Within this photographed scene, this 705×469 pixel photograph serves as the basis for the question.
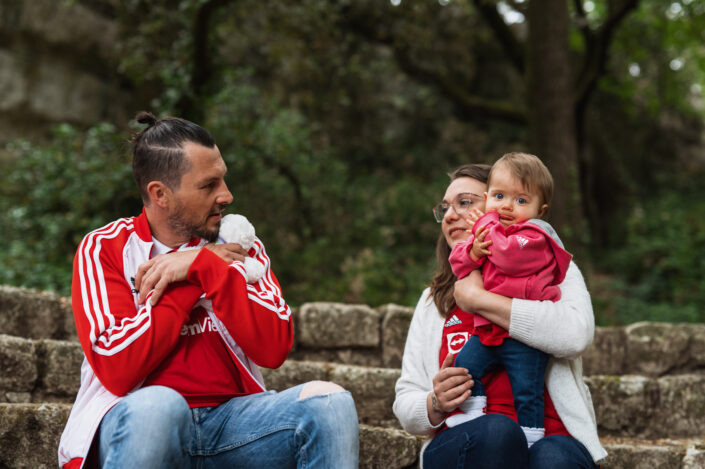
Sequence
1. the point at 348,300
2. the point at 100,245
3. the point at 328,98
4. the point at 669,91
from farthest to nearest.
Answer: the point at 669,91, the point at 328,98, the point at 348,300, the point at 100,245

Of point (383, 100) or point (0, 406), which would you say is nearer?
point (0, 406)

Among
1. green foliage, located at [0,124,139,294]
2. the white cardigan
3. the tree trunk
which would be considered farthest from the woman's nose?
the tree trunk

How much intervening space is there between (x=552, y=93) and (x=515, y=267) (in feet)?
16.3

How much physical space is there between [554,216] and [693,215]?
401cm

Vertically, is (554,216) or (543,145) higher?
(543,145)

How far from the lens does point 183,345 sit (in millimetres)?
1981

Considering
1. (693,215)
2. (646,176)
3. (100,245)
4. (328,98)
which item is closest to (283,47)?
(328,98)

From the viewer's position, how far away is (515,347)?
2.02m

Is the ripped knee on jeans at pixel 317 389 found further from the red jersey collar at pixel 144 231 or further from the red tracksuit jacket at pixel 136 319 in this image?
the red jersey collar at pixel 144 231

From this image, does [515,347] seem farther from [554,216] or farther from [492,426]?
[554,216]

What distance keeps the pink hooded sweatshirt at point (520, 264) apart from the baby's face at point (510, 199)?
0.19 feet

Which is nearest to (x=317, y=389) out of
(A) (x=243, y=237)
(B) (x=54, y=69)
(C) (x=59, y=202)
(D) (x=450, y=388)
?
(D) (x=450, y=388)

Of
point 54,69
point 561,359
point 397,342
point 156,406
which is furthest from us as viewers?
point 54,69

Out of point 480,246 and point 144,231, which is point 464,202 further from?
point 144,231
